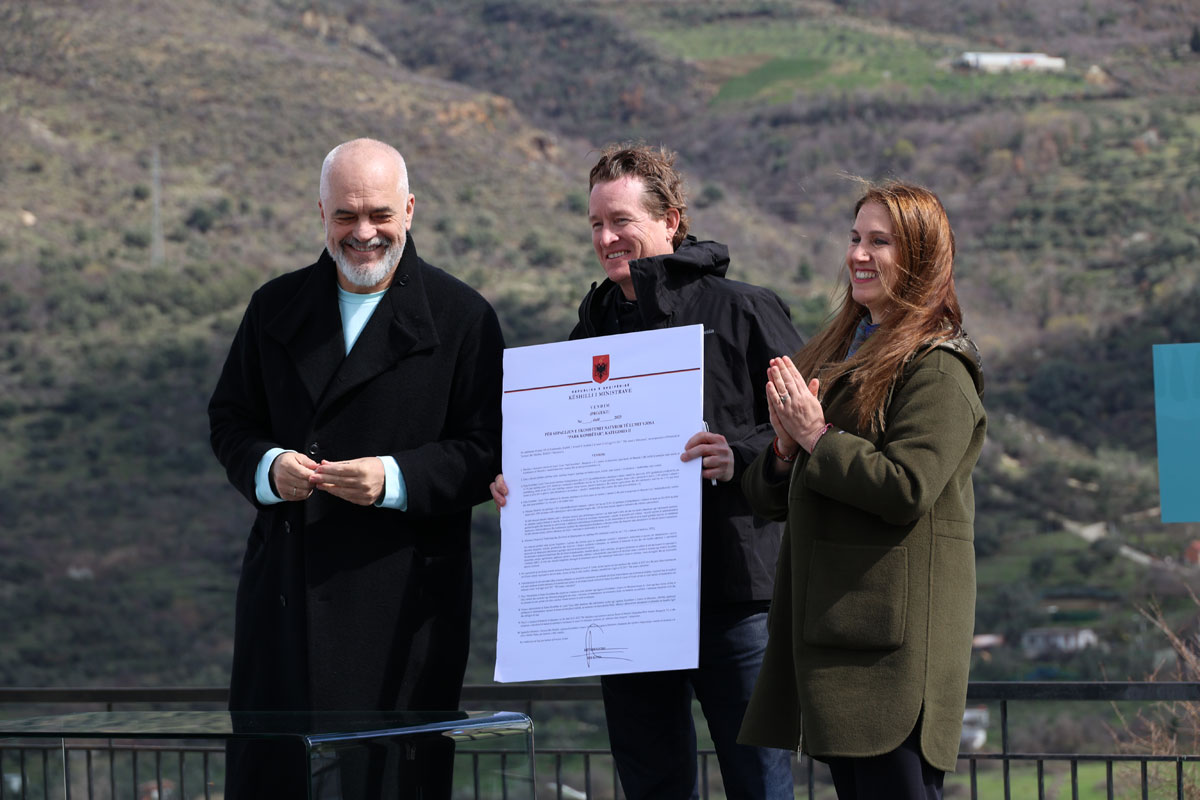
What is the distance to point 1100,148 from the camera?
40.8 m

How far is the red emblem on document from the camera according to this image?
297cm

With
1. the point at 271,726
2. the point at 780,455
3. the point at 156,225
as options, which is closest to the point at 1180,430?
the point at 780,455

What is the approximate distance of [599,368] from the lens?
2.97 metres

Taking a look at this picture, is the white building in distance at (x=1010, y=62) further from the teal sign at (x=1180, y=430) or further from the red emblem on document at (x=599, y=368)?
the red emblem on document at (x=599, y=368)

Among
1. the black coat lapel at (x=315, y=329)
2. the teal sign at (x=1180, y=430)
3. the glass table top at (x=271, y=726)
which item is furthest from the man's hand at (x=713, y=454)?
the teal sign at (x=1180, y=430)

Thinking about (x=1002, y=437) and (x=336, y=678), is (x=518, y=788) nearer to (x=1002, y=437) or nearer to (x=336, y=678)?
(x=336, y=678)

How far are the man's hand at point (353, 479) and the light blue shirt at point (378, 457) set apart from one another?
23mm

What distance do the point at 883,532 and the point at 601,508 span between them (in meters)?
0.70

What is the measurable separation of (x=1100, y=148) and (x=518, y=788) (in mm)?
41438

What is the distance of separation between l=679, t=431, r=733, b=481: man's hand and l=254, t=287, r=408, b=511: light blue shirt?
0.55 metres

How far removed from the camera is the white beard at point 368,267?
3.02 meters
